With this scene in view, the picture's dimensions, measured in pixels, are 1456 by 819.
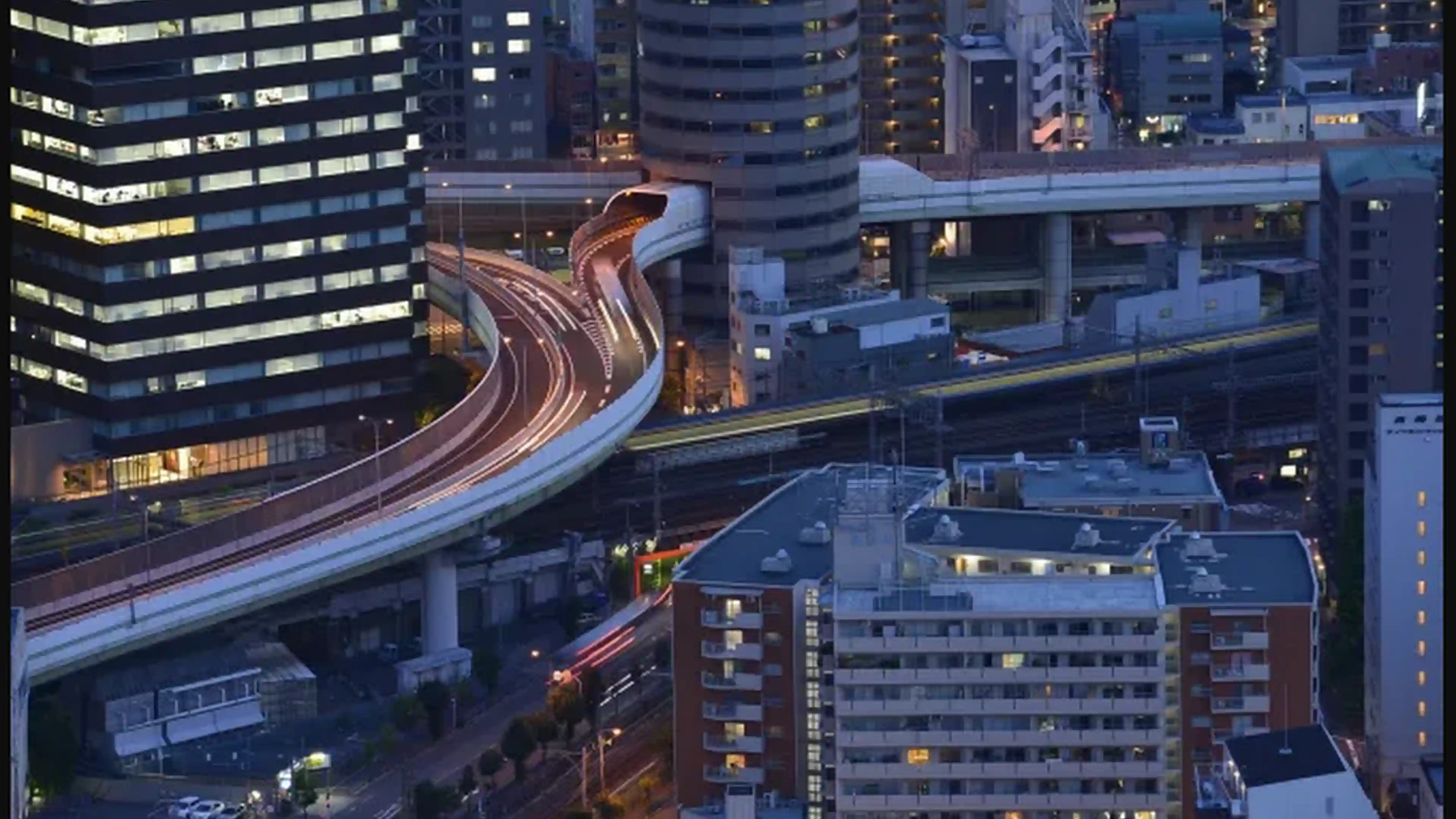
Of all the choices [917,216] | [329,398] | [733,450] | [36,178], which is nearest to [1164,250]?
[917,216]

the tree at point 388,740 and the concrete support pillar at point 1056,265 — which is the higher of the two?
the concrete support pillar at point 1056,265

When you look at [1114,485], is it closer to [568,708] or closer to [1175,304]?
[568,708]

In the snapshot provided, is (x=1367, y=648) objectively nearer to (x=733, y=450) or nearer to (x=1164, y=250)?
(x=733, y=450)

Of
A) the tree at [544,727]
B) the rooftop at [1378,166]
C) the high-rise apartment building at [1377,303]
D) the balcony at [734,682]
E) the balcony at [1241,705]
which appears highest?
the rooftop at [1378,166]

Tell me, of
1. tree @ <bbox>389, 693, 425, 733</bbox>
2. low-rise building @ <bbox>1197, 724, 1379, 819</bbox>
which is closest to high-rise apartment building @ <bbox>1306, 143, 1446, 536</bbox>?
tree @ <bbox>389, 693, 425, 733</bbox>

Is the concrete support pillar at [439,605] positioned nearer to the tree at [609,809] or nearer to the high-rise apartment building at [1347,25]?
the tree at [609,809]

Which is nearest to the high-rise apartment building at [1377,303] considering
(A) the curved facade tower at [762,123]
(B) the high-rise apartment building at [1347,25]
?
(A) the curved facade tower at [762,123]

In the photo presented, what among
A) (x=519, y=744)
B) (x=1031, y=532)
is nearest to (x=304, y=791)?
(x=519, y=744)
